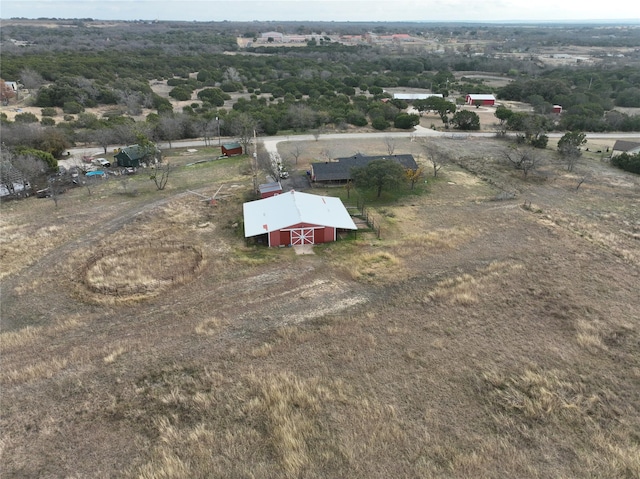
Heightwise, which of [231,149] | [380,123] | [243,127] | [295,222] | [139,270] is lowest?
[139,270]

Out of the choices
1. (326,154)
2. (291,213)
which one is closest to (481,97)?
(326,154)

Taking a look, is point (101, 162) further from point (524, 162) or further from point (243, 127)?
point (524, 162)

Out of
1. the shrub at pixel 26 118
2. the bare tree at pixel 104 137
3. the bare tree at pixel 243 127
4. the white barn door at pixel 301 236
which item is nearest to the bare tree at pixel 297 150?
the bare tree at pixel 243 127

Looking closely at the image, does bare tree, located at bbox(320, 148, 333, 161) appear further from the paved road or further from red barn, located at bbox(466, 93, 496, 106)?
red barn, located at bbox(466, 93, 496, 106)

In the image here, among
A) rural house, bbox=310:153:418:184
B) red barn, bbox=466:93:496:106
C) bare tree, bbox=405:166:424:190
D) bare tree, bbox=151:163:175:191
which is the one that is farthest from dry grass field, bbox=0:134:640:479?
red barn, bbox=466:93:496:106

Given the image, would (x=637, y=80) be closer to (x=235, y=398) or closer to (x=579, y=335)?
(x=579, y=335)

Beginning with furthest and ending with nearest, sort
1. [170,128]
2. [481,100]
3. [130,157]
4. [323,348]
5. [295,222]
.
A: [481,100]
[170,128]
[130,157]
[295,222]
[323,348]
